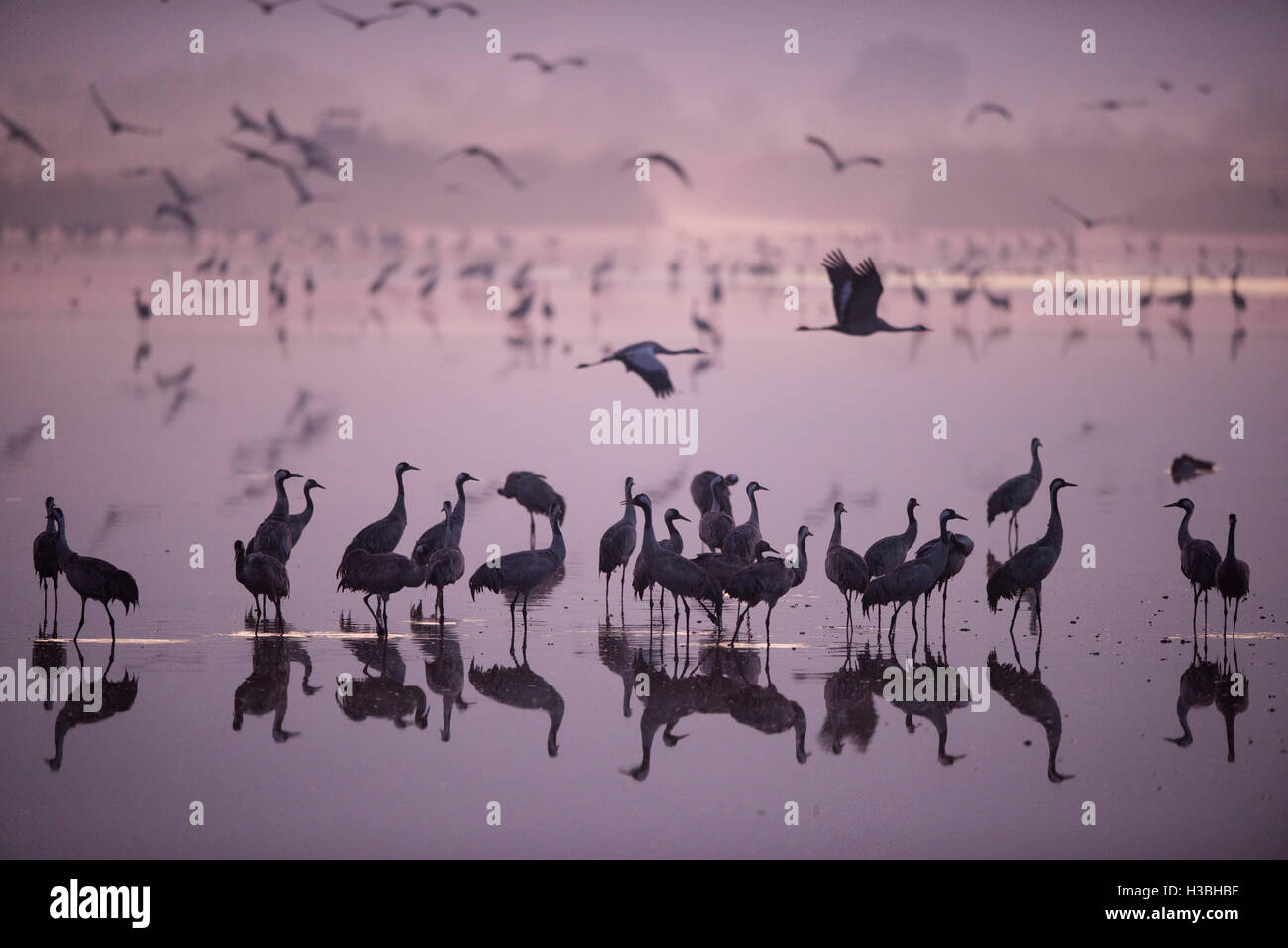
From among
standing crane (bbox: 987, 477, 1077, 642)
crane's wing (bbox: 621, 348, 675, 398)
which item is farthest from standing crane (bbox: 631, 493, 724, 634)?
crane's wing (bbox: 621, 348, 675, 398)

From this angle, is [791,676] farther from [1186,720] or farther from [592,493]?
[592,493]

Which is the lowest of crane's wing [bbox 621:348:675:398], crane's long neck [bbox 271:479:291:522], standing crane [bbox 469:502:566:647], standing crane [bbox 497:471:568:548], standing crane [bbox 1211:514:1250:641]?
standing crane [bbox 1211:514:1250:641]

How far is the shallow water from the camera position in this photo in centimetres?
1113

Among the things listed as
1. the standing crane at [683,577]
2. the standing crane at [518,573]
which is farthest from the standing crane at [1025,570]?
the standing crane at [518,573]

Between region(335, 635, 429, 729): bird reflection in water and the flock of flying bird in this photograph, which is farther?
the flock of flying bird

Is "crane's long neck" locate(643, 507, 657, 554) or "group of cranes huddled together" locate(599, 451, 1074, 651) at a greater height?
"crane's long neck" locate(643, 507, 657, 554)

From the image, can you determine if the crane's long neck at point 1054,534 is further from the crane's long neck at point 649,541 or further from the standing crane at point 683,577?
the crane's long neck at point 649,541

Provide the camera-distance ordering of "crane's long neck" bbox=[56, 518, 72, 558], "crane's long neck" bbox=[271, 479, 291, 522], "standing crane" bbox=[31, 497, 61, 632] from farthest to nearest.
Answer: "crane's long neck" bbox=[271, 479, 291, 522], "standing crane" bbox=[31, 497, 61, 632], "crane's long neck" bbox=[56, 518, 72, 558]

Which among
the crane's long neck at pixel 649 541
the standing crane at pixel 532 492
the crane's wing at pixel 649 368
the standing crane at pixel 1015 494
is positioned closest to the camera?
the crane's long neck at pixel 649 541

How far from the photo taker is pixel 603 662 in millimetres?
14492

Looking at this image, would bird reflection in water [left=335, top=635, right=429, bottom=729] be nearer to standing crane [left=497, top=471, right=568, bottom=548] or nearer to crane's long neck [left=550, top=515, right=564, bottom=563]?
crane's long neck [left=550, top=515, right=564, bottom=563]

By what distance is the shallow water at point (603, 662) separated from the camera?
11.1 meters

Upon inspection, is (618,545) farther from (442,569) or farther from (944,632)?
(944,632)
